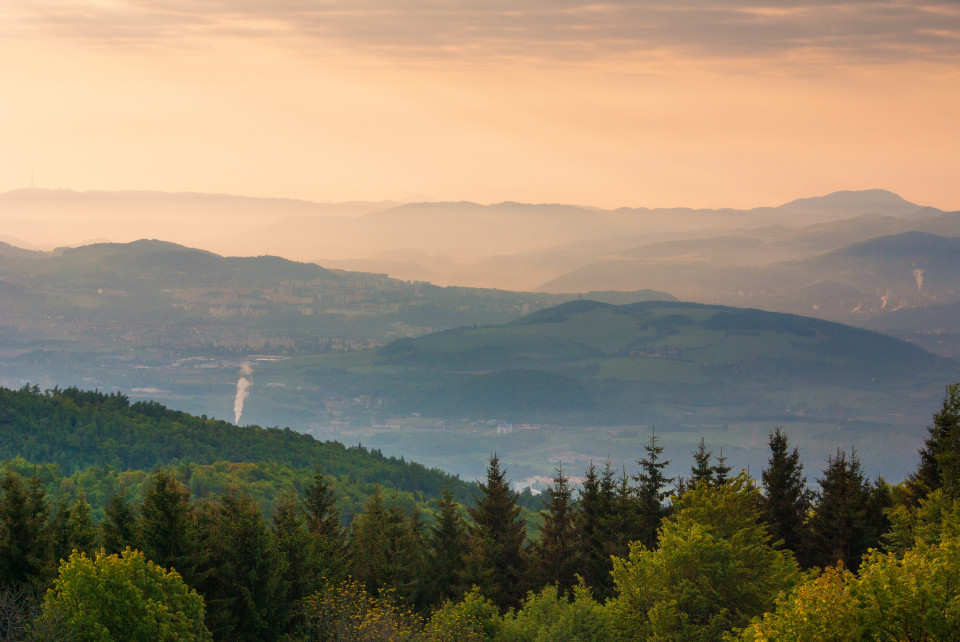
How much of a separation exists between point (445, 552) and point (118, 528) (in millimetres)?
23786

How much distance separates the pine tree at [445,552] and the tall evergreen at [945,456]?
28.6 meters

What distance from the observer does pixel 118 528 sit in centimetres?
5444

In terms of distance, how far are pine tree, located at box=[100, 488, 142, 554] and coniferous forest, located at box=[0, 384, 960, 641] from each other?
144 millimetres

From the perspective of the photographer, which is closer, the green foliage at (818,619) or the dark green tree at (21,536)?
the green foliage at (818,619)

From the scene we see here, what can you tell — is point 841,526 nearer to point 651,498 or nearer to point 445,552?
point 651,498

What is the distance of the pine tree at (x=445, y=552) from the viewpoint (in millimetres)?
70625

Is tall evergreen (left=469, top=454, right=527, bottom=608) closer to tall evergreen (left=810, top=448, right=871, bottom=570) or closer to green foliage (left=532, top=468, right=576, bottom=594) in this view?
green foliage (left=532, top=468, right=576, bottom=594)

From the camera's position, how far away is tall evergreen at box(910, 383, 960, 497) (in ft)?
215

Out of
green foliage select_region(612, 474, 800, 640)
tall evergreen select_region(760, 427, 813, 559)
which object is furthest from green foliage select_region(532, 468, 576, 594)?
green foliage select_region(612, 474, 800, 640)

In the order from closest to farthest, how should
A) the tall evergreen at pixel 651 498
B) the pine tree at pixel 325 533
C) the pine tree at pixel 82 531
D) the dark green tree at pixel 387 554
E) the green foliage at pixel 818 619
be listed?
1. the green foliage at pixel 818 619
2. the pine tree at pixel 82 531
3. the pine tree at pixel 325 533
4. the dark green tree at pixel 387 554
5. the tall evergreen at pixel 651 498

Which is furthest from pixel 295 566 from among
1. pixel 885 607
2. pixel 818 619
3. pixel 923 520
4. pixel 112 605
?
pixel 923 520

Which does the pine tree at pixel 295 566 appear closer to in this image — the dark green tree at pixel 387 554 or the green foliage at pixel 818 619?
the dark green tree at pixel 387 554

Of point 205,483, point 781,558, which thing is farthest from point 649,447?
point 205,483

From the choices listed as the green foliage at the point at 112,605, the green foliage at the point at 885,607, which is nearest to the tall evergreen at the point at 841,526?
the green foliage at the point at 885,607
